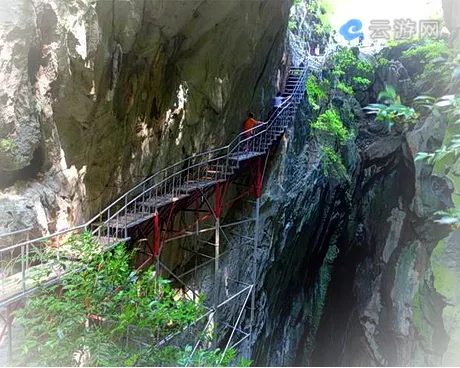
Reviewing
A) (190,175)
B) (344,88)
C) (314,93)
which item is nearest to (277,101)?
(314,93)

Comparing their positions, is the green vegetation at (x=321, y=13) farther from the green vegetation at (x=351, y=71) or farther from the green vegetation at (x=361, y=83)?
the green vegetation at (x=361, y=83)

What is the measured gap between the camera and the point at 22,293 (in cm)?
399

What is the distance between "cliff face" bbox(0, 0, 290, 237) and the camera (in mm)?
4668

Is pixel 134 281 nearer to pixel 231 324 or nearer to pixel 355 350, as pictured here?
pixel 231 324

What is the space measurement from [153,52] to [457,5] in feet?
16.2

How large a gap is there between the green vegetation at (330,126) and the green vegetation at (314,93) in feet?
1.40

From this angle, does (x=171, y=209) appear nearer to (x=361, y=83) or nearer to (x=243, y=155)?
(x=243, y=155)

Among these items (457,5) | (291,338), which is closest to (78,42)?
(457,5)

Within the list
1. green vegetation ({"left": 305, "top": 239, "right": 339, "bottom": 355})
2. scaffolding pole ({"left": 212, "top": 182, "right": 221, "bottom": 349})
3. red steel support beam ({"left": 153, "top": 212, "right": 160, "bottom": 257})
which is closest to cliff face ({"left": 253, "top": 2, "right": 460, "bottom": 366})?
green vegetation ({"left": 305, "top": 239, "right": 339, "bottom": 355})

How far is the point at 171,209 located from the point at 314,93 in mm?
7973

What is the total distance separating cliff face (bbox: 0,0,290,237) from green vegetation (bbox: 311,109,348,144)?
181 inches

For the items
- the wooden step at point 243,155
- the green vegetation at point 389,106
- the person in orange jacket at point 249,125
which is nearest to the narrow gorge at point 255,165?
the green vegetation at point 389,106

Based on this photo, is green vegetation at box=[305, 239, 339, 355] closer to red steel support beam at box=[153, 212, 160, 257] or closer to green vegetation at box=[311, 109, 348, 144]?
green vegetation at box=[311, 109, 348, 144]

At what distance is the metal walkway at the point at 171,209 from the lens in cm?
427
